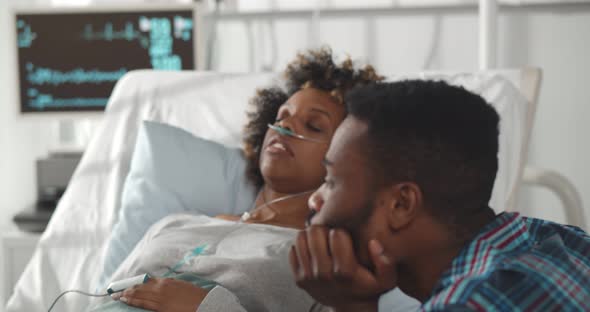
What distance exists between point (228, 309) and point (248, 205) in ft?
2.20

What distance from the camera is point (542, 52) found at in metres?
2.78

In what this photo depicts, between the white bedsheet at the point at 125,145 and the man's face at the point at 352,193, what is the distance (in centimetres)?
107

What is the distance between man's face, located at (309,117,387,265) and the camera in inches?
36.7

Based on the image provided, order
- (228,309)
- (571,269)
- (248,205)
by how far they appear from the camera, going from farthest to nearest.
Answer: (248,205)
(228,309)
(571,269)

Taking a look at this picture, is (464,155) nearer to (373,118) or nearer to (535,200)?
(373,118)

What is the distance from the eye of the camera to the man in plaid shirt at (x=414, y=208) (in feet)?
2.94

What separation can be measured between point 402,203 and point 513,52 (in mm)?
2056

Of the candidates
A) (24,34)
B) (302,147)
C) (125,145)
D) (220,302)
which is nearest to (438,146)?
(220,302)

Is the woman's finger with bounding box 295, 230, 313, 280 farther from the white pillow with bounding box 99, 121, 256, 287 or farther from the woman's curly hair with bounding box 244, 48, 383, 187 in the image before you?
the white pillow with bounding box 99, 121, 256, 287

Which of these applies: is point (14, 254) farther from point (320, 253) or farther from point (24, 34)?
point (320, 253)

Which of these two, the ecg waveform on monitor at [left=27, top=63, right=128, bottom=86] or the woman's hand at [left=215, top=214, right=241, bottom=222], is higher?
the ecg waveform on monitor at [left=27, top=63, right=128, bottom=86]

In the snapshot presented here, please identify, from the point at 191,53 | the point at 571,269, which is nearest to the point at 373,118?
the point at 571,269

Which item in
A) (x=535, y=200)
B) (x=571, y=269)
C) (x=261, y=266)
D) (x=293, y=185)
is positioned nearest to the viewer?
(x=571, y=269)

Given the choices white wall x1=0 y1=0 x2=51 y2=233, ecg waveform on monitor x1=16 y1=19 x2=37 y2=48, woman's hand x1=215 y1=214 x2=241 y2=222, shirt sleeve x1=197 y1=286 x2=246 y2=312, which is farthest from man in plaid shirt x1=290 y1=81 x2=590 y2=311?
white wall x1=0 y1=0 x2=51 y2=233
